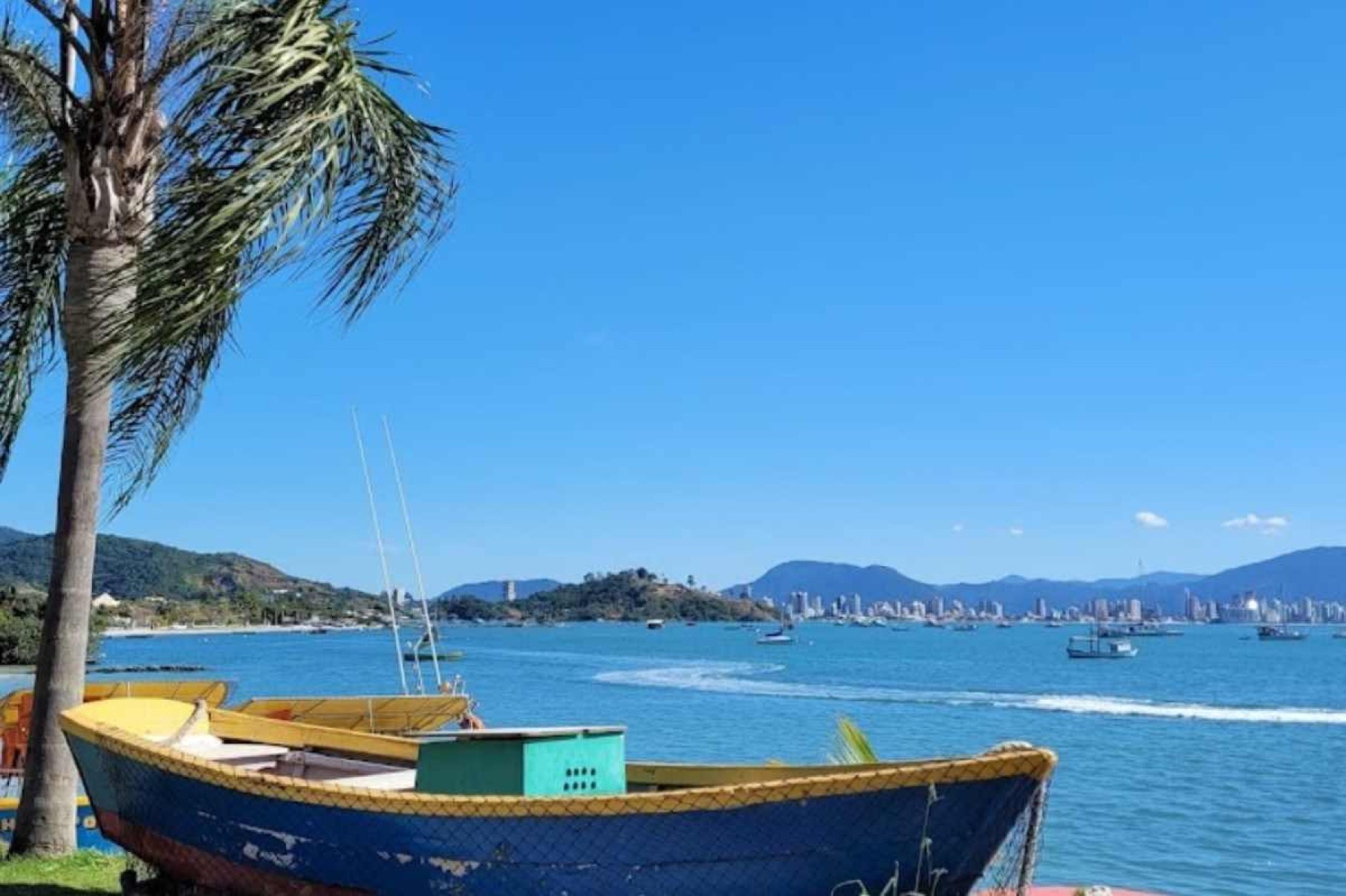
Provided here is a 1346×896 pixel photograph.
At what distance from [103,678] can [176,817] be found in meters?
85.8

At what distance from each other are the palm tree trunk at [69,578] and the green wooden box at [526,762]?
11.2 ft

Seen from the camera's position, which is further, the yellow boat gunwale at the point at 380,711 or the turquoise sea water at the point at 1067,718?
the turquoise sea water at the point at 1067,718

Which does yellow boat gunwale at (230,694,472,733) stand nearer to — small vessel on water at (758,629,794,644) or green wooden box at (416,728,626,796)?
green wooden box at (416,728,626,796)

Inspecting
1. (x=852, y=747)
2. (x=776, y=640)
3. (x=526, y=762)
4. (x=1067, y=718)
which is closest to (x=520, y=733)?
(x=526, y=762)

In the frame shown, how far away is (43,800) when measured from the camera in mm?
9633

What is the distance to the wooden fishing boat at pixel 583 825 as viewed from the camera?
21.4 feet

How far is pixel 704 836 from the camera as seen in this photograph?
6.55 m

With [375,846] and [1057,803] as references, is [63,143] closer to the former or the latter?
[375,846]

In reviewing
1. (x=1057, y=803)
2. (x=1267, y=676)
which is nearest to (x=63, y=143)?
(x=1057, y=803)

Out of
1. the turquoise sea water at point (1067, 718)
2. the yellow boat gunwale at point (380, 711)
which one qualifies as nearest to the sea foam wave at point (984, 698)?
the turquoise sea water at point (1067, 718)

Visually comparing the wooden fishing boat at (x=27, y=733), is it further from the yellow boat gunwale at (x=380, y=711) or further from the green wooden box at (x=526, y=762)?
the green wooden box at (x=526, y=762)

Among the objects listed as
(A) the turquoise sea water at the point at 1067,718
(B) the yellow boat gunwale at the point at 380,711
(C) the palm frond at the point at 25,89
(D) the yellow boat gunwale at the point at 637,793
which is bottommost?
(A) the turquoise sea water at the point at 1067,718

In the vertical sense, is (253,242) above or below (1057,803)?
above

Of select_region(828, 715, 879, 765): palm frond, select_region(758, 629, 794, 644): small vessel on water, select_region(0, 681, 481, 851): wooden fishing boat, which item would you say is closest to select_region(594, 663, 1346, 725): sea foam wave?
select_region(0, 681, 481, 851): wooden fishing boat
